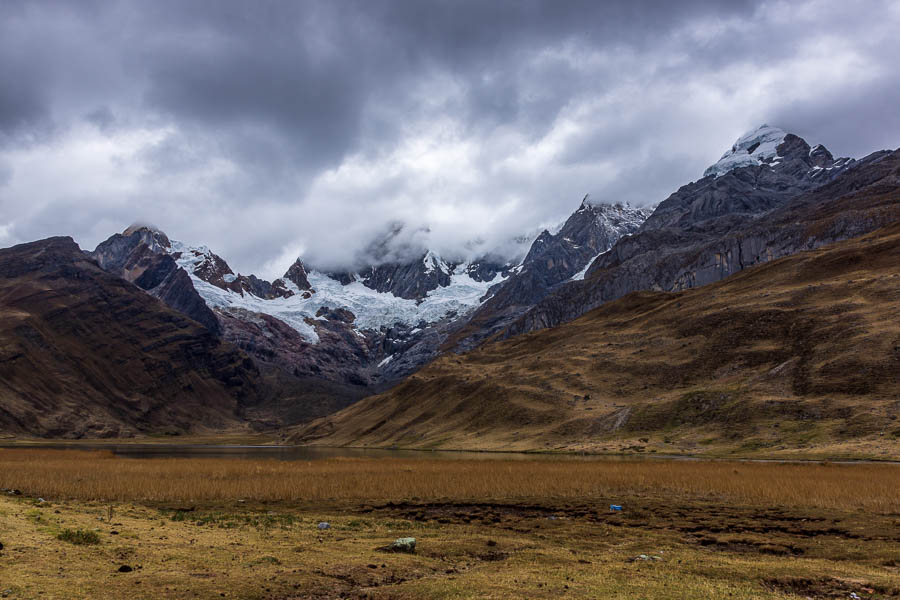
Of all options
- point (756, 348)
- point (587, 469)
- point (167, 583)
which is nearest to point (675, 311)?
point (756, 348)

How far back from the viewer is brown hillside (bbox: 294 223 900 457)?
9006 cm

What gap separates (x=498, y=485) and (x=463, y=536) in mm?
17191

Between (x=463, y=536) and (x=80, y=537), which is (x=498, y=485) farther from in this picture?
(x=80, y=537)

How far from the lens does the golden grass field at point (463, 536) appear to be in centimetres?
1675

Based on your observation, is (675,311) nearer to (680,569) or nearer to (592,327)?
(592,327)

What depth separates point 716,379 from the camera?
387 ft

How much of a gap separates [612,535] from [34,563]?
20.5 meters

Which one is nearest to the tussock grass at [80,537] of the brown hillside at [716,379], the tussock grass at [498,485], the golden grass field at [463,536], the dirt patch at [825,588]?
the golden grass field at [463,536]

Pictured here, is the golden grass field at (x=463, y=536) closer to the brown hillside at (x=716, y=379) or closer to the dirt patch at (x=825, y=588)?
the dirt patch at (x=825, y=588)

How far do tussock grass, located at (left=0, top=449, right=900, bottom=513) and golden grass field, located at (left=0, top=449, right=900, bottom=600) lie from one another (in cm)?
21

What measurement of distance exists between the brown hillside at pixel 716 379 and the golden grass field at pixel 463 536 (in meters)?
45.3

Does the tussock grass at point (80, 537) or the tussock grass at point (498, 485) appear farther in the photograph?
the tussock grass at point (498, 485)

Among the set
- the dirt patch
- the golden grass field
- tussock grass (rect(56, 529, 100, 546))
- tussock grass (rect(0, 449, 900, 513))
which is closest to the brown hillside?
tussock grass (rect(0, 449, 900, 513))

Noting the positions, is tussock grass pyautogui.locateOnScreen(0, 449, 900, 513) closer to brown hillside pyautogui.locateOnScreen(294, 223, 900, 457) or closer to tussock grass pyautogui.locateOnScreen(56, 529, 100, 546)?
tussock grass pyautogui.locateOnScreen(56, 529, 100, 546)
